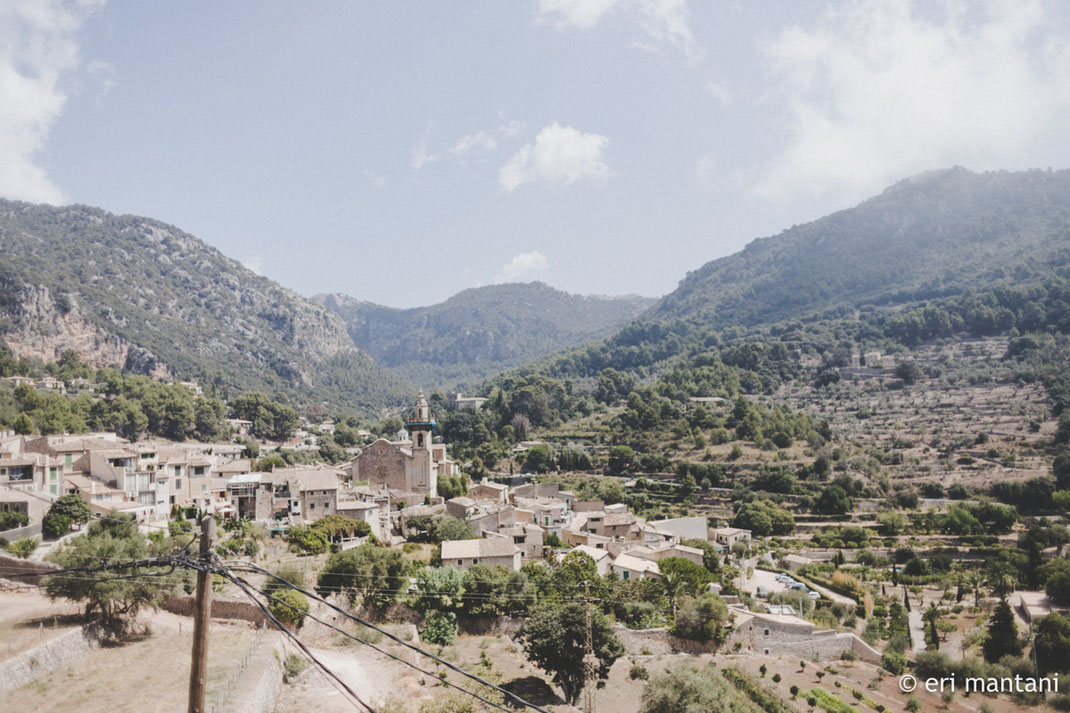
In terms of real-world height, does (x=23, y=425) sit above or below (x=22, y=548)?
above

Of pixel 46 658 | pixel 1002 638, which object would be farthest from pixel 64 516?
pixel 1002 638

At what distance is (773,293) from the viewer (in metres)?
190

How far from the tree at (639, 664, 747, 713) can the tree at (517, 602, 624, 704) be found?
323cm

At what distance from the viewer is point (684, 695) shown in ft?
72.4

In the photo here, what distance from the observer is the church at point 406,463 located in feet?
156

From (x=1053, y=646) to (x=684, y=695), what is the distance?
69.1ft

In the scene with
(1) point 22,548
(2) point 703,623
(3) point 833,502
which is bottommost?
(2) point 703,623

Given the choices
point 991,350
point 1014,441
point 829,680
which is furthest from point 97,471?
point 991,350

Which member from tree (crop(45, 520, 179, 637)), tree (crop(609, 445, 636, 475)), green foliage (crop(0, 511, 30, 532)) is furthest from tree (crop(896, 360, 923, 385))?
green foliage (crop(0, 511, 30, 532))

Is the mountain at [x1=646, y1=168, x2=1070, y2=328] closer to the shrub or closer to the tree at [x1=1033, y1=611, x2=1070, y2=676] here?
the tree at [x1=1033, y1=611, x2=1070, y2=676]

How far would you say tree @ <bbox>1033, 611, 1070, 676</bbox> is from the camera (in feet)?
102

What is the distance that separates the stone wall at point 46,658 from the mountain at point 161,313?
88665 mm

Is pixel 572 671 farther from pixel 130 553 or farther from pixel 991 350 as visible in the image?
pixel 991 350

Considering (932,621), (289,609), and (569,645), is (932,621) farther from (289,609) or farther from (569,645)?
(289,609)
